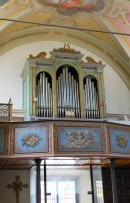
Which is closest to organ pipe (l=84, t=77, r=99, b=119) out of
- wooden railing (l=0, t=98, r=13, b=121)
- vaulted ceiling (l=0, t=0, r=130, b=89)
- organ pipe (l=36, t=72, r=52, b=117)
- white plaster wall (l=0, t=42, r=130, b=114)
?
organ pipe (l=36, t=72, r=52, b=117)

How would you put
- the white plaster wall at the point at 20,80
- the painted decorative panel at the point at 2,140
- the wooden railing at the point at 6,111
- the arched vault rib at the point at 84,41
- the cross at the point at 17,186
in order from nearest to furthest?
the painted decorative panel at the point at 2,140 → the wooden railing at the point at 6,111 → the cross at the point at 17,186 → the white plaster wall at the point at 20,80 → the arched vault rib at the point at 84,41

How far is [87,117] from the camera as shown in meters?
11.8

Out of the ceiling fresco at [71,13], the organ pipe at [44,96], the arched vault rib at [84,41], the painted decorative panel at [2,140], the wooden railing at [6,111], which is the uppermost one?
the ceiling fresco at [71,13]

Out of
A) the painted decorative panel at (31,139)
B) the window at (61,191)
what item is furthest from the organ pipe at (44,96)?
the window at (61,191)

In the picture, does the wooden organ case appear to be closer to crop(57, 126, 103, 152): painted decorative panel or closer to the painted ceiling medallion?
crop(57, 126, 103, 152): painted decorative panel

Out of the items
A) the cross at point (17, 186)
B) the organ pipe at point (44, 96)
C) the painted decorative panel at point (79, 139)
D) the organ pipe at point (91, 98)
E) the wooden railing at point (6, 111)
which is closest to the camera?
the painted decorative panel at point (79, 139)

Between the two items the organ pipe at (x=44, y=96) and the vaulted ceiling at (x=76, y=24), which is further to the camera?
the vaulted ceiling at (x=76, y=24)

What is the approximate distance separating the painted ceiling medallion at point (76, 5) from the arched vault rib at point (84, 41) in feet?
4.45

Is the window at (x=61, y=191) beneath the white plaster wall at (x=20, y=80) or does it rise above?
beneath

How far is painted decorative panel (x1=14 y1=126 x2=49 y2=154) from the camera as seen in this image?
9.52 meters

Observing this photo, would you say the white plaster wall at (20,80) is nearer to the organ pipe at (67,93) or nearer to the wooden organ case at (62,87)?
the wooden organ case at (62,87)

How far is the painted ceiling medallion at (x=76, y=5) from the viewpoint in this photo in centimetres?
1260

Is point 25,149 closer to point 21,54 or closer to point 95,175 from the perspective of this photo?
point 95,175

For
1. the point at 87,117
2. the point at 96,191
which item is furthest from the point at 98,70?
the point at 96,191
